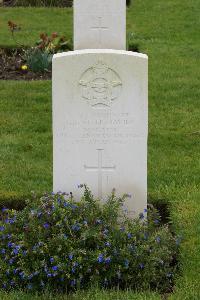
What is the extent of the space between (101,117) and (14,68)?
5.56 m

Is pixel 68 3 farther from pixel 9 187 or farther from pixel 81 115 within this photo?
pixel 81 115

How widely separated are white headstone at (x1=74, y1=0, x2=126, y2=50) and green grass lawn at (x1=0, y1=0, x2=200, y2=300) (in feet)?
4.65

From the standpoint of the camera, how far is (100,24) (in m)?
5.64

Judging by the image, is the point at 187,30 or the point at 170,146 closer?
the point at 170,146

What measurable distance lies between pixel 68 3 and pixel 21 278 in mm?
10887

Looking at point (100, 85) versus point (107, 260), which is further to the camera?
point (100, 85)

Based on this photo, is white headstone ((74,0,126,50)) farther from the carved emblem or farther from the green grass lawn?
the green grass lawn

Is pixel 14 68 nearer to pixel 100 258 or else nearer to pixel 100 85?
pixel 100 85

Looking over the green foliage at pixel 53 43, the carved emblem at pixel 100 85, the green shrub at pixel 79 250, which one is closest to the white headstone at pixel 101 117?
the carved emblem at pixel 100 85

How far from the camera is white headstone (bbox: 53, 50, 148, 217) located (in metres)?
5.32

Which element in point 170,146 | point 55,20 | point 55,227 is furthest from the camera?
point 55,20

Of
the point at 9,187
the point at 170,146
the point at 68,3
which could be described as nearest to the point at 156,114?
the point at 170,146

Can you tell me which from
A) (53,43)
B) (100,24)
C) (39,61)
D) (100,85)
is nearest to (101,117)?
(100,85)

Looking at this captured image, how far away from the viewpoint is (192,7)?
14094mm
